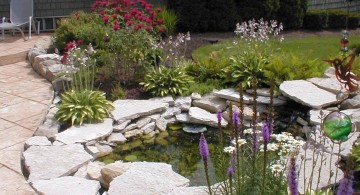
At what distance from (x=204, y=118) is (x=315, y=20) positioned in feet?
20.7

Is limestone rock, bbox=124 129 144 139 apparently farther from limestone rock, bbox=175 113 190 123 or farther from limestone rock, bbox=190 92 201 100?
limestone rock, bbox=190 92 201 100

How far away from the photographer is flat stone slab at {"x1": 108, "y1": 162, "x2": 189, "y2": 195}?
363cm

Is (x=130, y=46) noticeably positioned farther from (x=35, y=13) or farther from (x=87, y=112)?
(x=35, y=13)

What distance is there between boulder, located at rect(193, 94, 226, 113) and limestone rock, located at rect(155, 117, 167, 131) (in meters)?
0.51

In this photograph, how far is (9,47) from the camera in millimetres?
7988

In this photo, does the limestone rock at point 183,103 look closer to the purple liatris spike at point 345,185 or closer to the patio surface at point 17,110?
the patio surface at point 17,110

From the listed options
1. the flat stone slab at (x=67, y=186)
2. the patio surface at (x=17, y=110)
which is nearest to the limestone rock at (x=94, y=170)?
the flat stone slab at (x=67, y=186)

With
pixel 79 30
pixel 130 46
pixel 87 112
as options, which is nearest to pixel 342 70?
pixel 87 112

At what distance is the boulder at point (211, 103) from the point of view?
18.6ft

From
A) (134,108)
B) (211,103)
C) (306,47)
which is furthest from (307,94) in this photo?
(306,47)

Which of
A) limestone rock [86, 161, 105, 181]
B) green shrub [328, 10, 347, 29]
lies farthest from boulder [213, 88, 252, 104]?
green shrub [328, 10, 347, 29]

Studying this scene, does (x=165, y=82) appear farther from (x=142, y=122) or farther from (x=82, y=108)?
(x=82, y=108)

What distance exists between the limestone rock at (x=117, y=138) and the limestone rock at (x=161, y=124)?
18.8 inches

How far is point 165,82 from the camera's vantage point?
19.4 feet
